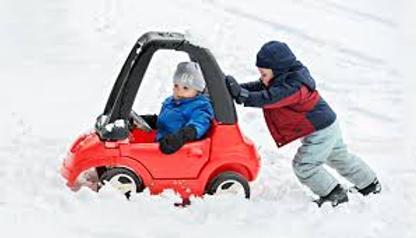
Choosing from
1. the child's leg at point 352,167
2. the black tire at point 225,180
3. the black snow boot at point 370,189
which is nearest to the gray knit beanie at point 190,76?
the black tire at point 225,180

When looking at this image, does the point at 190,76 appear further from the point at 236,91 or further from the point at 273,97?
the point at 273,97

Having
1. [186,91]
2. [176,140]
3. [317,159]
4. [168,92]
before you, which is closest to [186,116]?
[186,91]

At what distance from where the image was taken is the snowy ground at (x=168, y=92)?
185 inches

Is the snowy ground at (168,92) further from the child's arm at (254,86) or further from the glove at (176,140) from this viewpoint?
the child's arm at (254,86)

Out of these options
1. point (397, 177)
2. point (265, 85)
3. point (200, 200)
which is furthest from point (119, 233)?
point (397, 177)

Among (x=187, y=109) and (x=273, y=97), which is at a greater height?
(x=187, y=109)

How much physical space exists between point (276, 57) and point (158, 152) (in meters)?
0.85

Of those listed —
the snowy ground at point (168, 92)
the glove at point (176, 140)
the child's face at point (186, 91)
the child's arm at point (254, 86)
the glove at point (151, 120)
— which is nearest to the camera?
the snowy ground at point (168, 92)

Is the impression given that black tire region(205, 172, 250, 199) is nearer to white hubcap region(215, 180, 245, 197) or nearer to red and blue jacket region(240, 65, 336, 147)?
white hubcap region(215, 180, 245, 197)

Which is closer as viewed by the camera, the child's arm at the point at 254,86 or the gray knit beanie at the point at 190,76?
the gray knit beanie at the point at 190,76

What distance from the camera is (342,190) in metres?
5.18

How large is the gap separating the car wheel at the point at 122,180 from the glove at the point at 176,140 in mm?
225

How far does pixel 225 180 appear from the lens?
16.5 ft

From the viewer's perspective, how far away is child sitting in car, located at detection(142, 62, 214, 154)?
502 centimetres
